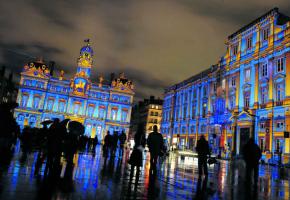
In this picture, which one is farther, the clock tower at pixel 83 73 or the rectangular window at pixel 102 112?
the rectangular window at pixel 102 112

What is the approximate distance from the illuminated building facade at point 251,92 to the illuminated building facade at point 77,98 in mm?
35598

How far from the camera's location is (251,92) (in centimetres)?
3869

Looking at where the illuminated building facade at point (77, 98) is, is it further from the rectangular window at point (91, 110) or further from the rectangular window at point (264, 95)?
the rectangular window at point (264, 95)

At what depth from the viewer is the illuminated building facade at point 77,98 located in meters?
79.7

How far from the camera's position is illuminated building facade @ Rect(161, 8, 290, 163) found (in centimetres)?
3350

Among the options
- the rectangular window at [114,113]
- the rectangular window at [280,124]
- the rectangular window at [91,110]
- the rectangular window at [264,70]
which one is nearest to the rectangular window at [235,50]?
the rectangular window at [264,70]

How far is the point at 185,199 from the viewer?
6.13 meters

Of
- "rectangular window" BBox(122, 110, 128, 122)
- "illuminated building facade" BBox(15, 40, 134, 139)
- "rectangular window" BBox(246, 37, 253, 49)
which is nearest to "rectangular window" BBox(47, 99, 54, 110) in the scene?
"illuminated building facade" BBox(15, 40, 134, 139)

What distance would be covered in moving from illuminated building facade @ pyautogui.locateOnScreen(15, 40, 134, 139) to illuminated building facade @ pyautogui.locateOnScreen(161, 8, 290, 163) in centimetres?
3560

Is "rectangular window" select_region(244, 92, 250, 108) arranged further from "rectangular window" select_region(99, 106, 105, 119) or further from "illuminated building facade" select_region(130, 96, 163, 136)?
"illuminated building facade" select_region(130, 96, 163, 136)

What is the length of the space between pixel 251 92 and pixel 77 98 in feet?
187

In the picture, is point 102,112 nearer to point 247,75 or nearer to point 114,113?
point 114,113

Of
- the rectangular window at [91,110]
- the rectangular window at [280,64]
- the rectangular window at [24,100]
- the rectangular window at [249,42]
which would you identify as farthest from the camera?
the rectangular window at [91,110]

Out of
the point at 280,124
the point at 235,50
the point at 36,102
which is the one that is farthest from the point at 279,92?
the point at 36,102
